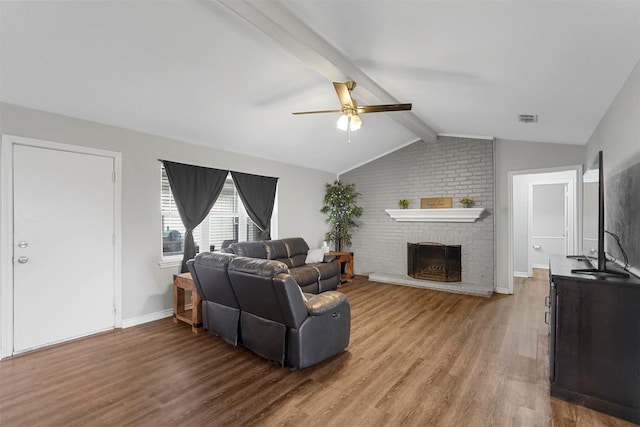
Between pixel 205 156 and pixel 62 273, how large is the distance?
2330mm

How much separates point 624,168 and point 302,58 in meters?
2.89

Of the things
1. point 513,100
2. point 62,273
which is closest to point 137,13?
point 62,273

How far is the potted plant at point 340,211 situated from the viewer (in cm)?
703

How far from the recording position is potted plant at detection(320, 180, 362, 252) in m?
7.03

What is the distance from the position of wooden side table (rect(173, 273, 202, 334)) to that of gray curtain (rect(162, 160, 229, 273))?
0.38 m

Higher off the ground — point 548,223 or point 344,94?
point 344,94

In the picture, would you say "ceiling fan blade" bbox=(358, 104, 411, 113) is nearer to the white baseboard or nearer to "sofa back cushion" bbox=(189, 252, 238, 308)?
"sofa back cushion" bbox=(189, 252, 238, 308)

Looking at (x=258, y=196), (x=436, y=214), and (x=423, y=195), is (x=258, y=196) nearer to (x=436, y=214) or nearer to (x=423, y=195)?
(x=423, y=195)

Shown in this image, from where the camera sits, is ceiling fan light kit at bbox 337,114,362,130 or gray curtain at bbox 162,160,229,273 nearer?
ceiling fan light kit at bbox 337,114,362,130

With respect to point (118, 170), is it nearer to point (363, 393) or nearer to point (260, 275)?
point (260, 275)

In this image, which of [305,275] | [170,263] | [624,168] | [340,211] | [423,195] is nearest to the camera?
[624,168]

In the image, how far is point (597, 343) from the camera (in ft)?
7.13

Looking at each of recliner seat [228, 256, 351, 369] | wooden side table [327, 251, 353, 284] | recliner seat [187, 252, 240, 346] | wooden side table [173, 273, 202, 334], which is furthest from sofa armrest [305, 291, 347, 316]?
wooden side table [327, 251, 353, 284]

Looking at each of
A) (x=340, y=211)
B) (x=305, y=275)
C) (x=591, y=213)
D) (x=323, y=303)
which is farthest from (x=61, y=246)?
(x=591, y=213)
